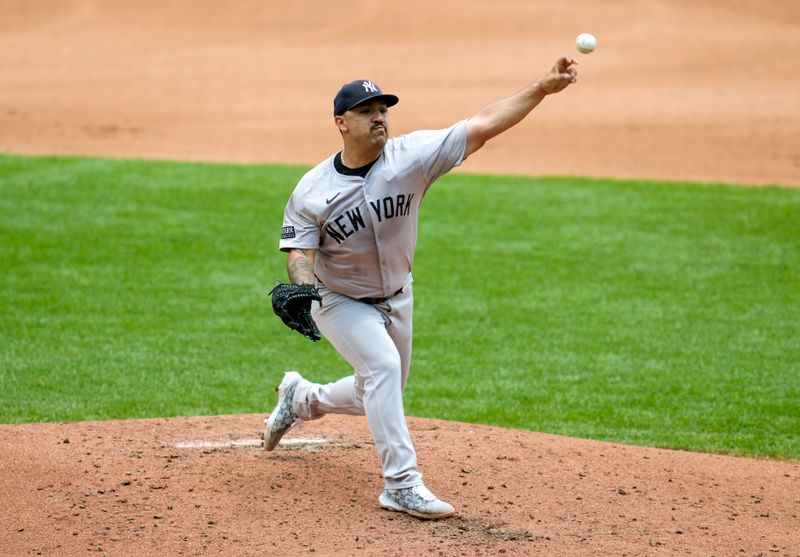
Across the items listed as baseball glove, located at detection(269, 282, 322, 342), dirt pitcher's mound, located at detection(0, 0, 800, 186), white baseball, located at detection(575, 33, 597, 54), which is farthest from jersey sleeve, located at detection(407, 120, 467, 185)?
dirt pitcher's mound, located at detection(0, 0, 800, 186)

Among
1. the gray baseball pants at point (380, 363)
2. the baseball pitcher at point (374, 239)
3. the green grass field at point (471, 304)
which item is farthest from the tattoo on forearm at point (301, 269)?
the green grass field at point (471, 304)

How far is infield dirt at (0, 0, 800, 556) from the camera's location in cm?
534

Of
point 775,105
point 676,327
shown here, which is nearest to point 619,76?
point 775,105

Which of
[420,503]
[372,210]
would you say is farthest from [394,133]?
[420,503]

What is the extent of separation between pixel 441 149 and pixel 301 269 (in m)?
0.88

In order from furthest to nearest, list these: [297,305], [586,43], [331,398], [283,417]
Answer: [283,417], [331,398], [586,43], [297,305]

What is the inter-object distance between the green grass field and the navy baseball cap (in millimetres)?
3255

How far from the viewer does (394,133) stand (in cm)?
2059

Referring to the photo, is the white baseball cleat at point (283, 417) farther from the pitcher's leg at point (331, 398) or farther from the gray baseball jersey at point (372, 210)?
the gray baseball jersey at point (372, 210)

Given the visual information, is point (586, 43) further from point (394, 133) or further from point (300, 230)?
point (394, 133)

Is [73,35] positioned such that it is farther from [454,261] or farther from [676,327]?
[676,327]

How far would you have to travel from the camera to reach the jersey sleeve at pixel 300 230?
562 cm

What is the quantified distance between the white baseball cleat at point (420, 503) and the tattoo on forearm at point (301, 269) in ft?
3.51

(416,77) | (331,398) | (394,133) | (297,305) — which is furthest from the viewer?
(416,77)
